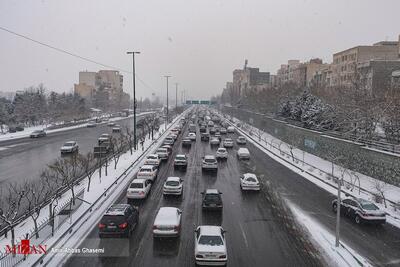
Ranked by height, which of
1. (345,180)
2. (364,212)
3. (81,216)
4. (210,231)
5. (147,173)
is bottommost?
(345,180)

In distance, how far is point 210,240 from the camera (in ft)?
45.2

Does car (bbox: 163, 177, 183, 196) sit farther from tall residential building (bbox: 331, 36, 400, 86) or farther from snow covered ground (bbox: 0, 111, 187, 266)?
tall residential building (bbox: 331, 36, 400, 86)

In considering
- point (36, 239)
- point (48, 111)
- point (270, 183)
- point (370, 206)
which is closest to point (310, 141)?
point (270, 183)

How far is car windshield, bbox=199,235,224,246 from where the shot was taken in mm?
13602

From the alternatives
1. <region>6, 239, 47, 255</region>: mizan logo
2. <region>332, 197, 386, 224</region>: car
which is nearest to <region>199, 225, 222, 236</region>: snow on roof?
<region>6, 239, 47, 255</region>: mizan logo

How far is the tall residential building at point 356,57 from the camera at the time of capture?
7894cm

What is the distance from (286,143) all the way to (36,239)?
142 ft

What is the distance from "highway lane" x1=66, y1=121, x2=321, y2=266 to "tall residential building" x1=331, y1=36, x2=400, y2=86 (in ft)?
195

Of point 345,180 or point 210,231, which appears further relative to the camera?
point 345,180

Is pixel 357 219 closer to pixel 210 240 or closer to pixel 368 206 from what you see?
pixel 368 206

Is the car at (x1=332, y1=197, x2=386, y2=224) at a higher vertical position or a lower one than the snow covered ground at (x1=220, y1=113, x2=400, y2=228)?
higher

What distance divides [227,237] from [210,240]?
2.65 metres

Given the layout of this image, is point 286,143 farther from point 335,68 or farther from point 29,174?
point 335,68

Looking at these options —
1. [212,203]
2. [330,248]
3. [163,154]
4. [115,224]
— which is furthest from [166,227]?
[163,154]
